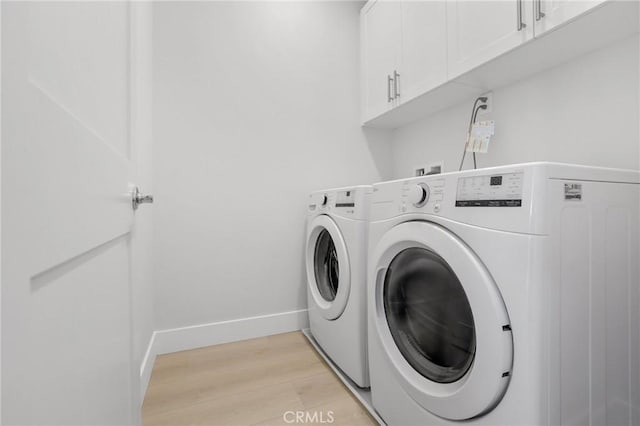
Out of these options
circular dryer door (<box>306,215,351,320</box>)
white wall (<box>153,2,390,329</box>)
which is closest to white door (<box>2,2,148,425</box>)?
circular dryer door (<box>306,215,351,320</box>)

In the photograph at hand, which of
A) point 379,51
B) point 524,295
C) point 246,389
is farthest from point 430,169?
point 246,389

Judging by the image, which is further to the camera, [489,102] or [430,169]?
[430,169]

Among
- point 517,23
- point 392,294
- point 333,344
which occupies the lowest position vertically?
point 333,344

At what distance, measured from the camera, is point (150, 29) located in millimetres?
1578

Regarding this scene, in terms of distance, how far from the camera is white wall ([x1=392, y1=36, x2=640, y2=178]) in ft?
3.50

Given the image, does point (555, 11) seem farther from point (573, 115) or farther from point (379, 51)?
point (379, 51)

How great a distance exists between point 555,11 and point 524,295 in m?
1.00

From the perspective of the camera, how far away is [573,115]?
47.9 inches

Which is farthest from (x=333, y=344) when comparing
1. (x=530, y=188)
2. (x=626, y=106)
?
(x=626, y=106)

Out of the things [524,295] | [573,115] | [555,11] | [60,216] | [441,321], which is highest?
[555,11]

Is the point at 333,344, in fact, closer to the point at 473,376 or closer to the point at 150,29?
the point at 473,376

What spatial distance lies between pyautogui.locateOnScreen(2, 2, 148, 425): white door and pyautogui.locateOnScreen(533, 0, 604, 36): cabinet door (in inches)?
51.8

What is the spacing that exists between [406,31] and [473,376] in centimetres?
172

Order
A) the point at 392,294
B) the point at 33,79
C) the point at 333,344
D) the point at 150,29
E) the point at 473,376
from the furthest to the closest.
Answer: the point at 150,29 < the point at 333,344 < the point at 392,294 < the point at 473,376 < the point at 33,79
